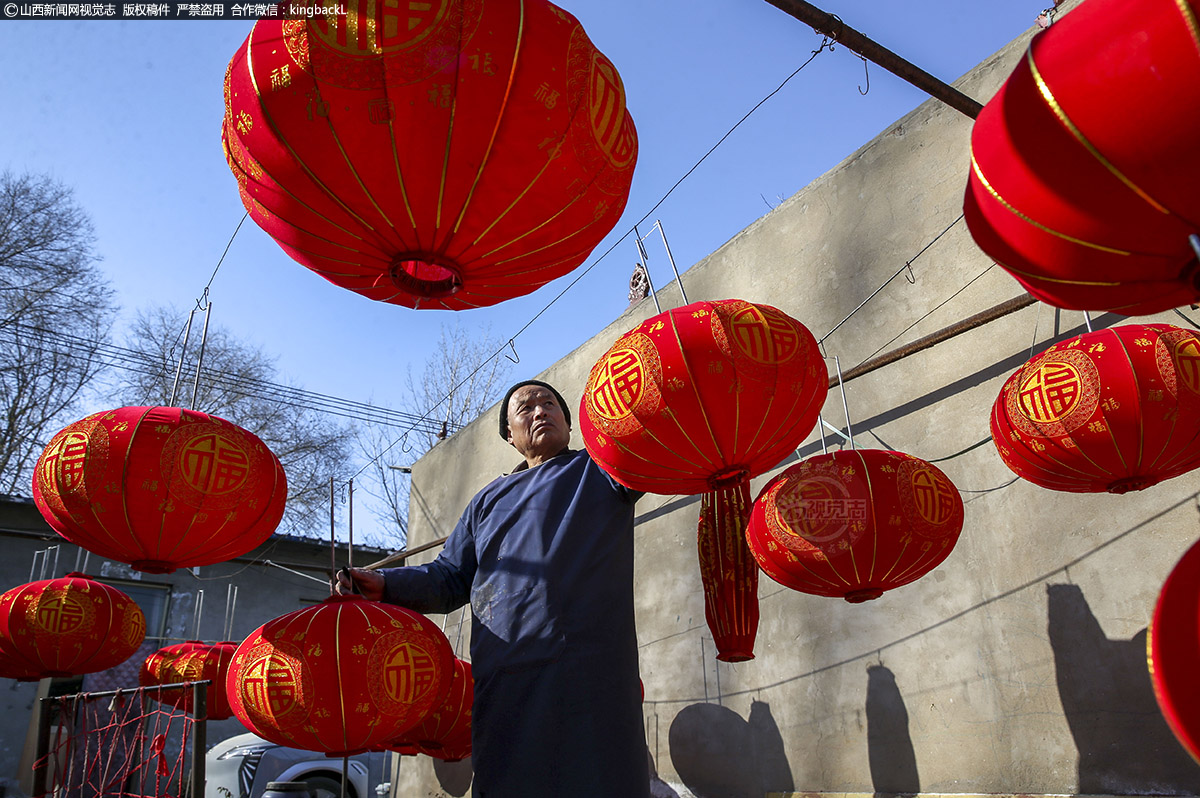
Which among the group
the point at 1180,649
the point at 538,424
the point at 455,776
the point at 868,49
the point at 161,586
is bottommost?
the point at 455,776

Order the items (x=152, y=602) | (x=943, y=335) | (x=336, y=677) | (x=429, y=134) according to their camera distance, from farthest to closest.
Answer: (x=152, y=602) → (x=943, y=335) → (x=336, y=677) → (x=429, y=134)

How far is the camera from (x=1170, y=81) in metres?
0.94

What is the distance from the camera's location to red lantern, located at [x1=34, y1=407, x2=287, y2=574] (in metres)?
2.85

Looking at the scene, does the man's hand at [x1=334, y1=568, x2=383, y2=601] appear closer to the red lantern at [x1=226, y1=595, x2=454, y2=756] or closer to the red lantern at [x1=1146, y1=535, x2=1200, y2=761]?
the red lantern at [x1=226, y1=595, x2=454, y2=756]

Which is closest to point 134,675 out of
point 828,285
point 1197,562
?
point 828,285

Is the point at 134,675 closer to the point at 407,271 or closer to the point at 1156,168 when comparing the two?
the point at 407,271

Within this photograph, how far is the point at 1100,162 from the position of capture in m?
1.02

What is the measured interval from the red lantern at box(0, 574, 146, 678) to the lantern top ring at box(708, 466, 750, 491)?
16.1 feet

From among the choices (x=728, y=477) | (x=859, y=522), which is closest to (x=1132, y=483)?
(x=859, y=522)

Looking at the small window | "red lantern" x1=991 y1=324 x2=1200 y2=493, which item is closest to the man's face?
"red lantern" x1=991 y1=324 x2=1200 y2=493

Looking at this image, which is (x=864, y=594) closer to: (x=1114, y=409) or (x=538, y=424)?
(x=1114, y=409)

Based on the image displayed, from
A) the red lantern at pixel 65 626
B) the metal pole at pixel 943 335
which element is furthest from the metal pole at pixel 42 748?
the metal pole at pixel 943 335

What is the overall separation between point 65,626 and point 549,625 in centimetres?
461

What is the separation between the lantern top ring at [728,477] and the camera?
7.56ft
